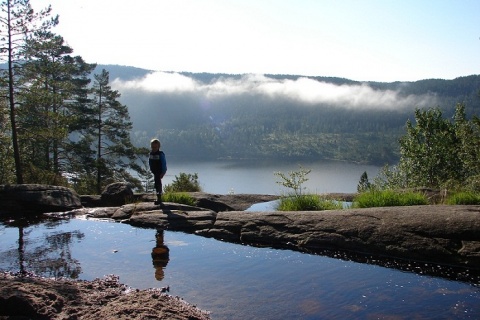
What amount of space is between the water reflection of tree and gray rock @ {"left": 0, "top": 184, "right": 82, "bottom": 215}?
3.40m

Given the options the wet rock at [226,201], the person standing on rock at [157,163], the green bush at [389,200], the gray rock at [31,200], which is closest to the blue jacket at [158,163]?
the person standing on rock at [157,163]

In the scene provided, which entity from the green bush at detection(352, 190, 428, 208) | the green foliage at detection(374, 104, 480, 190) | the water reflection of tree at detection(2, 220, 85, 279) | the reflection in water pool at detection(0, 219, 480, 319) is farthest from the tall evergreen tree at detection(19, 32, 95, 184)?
the green foliage at detection(374, 104, 480, 190)

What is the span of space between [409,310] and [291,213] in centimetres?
524

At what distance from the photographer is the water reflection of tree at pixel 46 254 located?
7.46 metres

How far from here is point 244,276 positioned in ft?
24.0

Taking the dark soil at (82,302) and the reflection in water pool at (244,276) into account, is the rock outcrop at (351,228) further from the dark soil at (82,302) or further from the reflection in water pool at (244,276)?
the dark soil at (82,302)

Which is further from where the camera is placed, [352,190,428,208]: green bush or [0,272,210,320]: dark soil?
[352,190,428,208]: green bush

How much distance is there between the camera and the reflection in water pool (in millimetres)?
5895

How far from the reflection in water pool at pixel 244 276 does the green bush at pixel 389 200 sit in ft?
13.4

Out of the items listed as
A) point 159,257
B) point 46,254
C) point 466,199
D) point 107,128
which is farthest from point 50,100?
point 466,199

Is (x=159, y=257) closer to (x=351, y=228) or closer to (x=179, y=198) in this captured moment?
(x=351, y=228)

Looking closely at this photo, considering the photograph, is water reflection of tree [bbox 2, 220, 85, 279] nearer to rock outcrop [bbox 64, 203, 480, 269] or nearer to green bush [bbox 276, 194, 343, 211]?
rock outcrop [bbox 64, 203, 480, 269]

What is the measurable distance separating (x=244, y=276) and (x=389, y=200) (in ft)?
21.1

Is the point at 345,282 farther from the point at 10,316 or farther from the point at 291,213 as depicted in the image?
the point at 10,316
